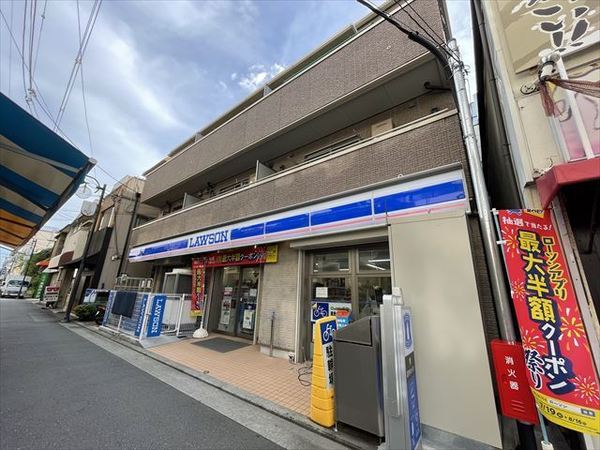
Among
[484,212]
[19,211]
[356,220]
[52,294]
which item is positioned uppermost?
[19,211]

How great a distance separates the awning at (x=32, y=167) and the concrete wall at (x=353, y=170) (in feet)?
13.8

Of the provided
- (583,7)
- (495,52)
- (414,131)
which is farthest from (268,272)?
(583,7)

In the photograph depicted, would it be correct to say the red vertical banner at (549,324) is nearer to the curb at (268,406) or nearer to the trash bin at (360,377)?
the trash bin at (360,377)

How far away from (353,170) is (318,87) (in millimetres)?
3205

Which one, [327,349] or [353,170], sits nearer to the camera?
[327,349]

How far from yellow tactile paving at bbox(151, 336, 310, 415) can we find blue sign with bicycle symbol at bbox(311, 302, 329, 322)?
1.21 metres

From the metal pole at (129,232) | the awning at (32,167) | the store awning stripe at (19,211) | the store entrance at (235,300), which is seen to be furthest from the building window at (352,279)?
the metal pole at (129,232)

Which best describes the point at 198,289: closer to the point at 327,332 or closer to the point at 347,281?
the point at 347,281

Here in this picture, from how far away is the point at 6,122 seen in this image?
366cm

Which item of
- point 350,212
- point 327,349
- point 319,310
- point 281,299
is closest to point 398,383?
point 327,349

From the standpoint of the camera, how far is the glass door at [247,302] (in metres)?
8.44

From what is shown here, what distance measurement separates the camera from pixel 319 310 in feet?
20.3

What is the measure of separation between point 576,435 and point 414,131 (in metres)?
4.77

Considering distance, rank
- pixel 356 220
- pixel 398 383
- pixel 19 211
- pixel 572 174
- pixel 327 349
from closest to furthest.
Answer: pixel 572 174
pixel 398 383
pixel 327 349
pixel 356 220
pixel 19 211
